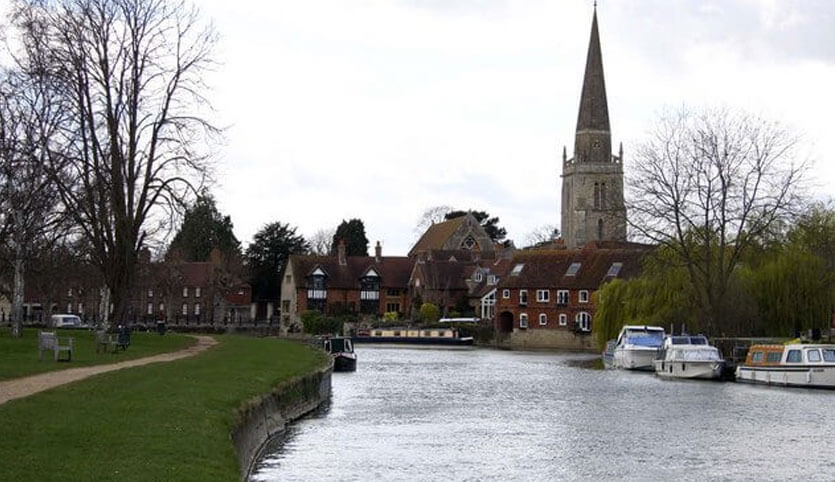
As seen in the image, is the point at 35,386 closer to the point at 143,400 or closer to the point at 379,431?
the point at 143,400

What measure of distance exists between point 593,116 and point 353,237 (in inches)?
1376

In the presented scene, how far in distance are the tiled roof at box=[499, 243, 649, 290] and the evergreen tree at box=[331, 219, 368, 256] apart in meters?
43.6

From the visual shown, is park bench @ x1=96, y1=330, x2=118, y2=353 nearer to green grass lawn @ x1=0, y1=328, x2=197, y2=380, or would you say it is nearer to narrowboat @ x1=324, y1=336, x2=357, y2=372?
green grass lawn @ x1=0, y1=328, x2=197, y2=380

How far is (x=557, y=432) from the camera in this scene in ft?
105

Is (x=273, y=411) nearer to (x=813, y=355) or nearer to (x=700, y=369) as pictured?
(x=813, y=355)

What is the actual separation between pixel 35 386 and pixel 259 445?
17.3 ft

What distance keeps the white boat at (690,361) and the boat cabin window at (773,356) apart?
3927 mm

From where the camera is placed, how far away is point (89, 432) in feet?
60.7

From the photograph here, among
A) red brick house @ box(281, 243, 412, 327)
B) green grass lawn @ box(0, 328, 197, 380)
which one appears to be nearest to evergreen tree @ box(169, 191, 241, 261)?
red brick house @ box(281, 243, 412, 327)

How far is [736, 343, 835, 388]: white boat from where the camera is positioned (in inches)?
1908

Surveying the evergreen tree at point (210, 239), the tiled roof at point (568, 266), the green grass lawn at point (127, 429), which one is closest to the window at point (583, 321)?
the tiled roof at point (568, 266)

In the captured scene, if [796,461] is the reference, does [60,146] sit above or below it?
above

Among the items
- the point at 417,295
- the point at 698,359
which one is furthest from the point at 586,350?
the point at 698,359

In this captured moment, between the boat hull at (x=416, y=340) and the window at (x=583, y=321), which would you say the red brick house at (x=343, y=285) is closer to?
the boat hull at (x=416, y=340)
